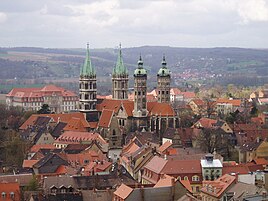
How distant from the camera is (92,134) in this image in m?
116

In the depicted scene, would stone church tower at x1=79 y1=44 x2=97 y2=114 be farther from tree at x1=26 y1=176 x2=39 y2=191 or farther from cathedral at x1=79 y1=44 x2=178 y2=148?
tree at x1=26 y1=176 x2=39 y2=191

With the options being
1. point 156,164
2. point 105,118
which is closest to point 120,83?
point 105,118

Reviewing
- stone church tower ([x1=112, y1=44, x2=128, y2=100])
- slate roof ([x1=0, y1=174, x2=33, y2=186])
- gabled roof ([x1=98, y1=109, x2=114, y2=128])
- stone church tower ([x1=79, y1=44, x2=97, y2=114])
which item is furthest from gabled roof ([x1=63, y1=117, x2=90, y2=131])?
slate roof ([x1=0, y1=174, x2=33, y2=186])

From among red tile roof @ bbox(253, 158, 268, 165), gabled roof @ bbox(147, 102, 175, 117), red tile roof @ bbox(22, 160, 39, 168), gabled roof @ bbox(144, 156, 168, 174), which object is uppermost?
gabled roof @ bbox(144, 156, 168, 174)

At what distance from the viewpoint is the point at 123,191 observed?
213 ft

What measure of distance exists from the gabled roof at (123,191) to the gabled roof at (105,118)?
61.4 m

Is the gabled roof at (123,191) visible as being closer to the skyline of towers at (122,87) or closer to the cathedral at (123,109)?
the cathedral at (123,109)

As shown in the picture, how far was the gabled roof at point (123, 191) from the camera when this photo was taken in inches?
2513

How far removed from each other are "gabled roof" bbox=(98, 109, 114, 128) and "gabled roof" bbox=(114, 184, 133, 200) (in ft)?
201

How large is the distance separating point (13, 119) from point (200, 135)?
161ft

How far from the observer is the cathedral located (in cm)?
12812

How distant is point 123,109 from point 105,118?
4.44 m

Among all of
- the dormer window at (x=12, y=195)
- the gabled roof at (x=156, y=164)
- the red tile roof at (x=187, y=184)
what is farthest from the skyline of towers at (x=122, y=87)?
the dormer window at (x=12, y=195)

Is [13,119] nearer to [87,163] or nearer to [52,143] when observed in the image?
[52,143]
